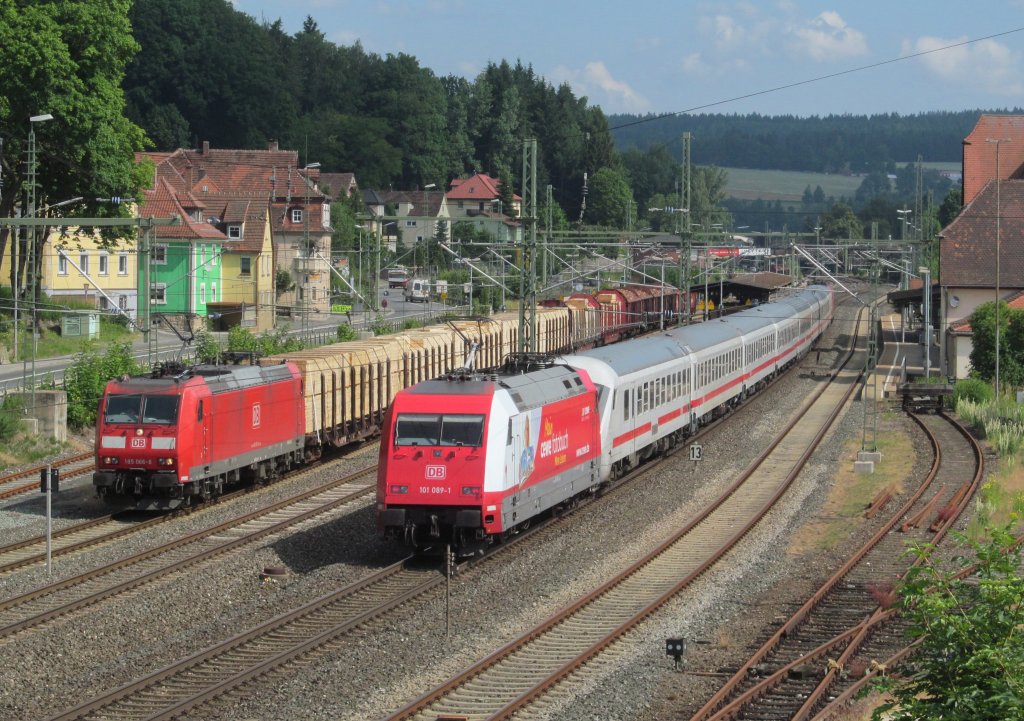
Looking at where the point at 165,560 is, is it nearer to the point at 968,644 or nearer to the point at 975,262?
the point at 968,644

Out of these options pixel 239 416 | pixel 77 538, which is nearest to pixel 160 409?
pixel 239 416

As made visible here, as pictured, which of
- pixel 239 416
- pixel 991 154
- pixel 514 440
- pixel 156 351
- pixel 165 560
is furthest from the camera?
pixel 991 154

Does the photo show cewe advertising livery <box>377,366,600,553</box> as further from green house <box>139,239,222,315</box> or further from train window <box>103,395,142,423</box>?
green house <box>139,239,222,315</box>

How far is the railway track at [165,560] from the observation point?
59.9ft

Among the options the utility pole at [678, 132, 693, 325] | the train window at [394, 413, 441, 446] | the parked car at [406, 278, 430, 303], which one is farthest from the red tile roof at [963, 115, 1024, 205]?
the train window at [394, 413, 441, 446]

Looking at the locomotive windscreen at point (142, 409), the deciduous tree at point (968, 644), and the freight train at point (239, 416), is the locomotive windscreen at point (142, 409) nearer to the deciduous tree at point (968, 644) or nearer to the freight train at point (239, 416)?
the freight train at point (239, 416)

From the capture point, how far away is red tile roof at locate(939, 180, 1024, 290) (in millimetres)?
55188

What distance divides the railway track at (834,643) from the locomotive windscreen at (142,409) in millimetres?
11912

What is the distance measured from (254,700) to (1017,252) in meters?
48.8

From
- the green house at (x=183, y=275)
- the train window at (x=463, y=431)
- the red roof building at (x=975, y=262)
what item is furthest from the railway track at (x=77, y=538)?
the green house at (x=183, y=275)

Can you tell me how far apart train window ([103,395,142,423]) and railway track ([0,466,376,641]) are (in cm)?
261

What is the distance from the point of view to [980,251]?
56125 mm

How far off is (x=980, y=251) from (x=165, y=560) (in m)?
43.1

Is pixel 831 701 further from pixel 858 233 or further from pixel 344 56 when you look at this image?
pixel 858 233
